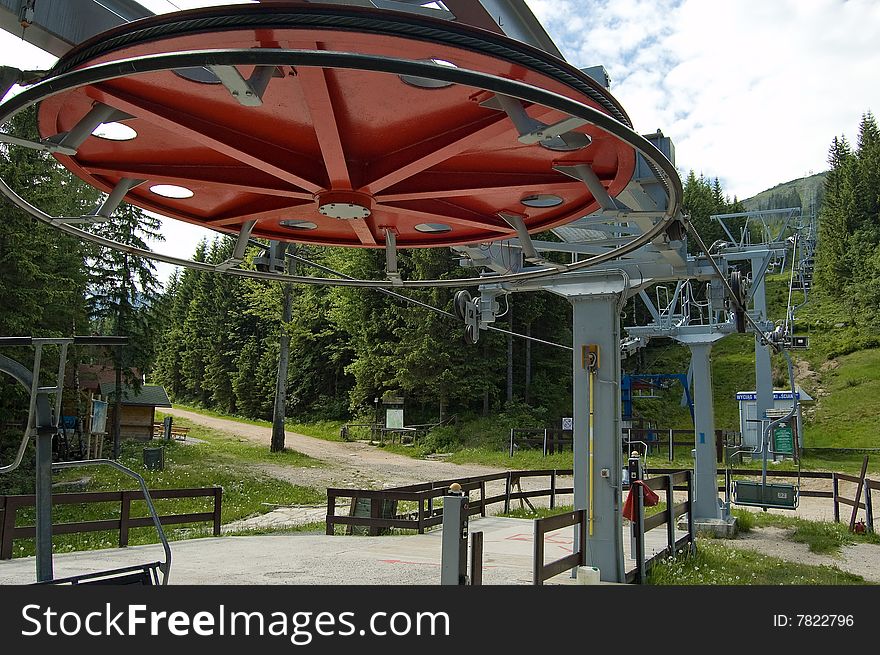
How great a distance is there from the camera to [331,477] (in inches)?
1012

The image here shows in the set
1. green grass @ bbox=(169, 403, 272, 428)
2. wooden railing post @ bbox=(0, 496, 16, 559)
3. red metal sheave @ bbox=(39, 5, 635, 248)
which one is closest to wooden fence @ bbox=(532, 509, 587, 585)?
red metal sheave @ bbox=(39, 5, 635, 248)

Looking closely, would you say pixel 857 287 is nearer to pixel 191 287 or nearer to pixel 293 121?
pixel 293 121

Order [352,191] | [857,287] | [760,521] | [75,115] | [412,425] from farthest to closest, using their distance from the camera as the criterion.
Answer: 1. [857,287]
2. [412,425]
3. [760,521]
4. [352,191]
5. [75,115]

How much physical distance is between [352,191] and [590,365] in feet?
17.3

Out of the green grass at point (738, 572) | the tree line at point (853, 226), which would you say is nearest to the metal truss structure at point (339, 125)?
the green grass at point (738, 572)

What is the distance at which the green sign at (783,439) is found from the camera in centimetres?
1854

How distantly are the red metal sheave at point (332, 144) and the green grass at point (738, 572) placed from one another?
601 centimetres

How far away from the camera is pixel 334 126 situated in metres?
3.62

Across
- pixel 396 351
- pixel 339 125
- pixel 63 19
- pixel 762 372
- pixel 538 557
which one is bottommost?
pixel 538 557

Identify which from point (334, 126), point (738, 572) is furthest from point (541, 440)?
point (334, 126)

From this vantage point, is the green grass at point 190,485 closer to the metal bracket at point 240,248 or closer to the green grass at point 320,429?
the green grass at point 320,429

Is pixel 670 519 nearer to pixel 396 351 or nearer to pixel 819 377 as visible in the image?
pixel 396 351

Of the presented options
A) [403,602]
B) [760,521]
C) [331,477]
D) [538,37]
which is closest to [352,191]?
[538,37]

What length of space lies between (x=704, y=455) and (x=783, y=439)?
237 inches
